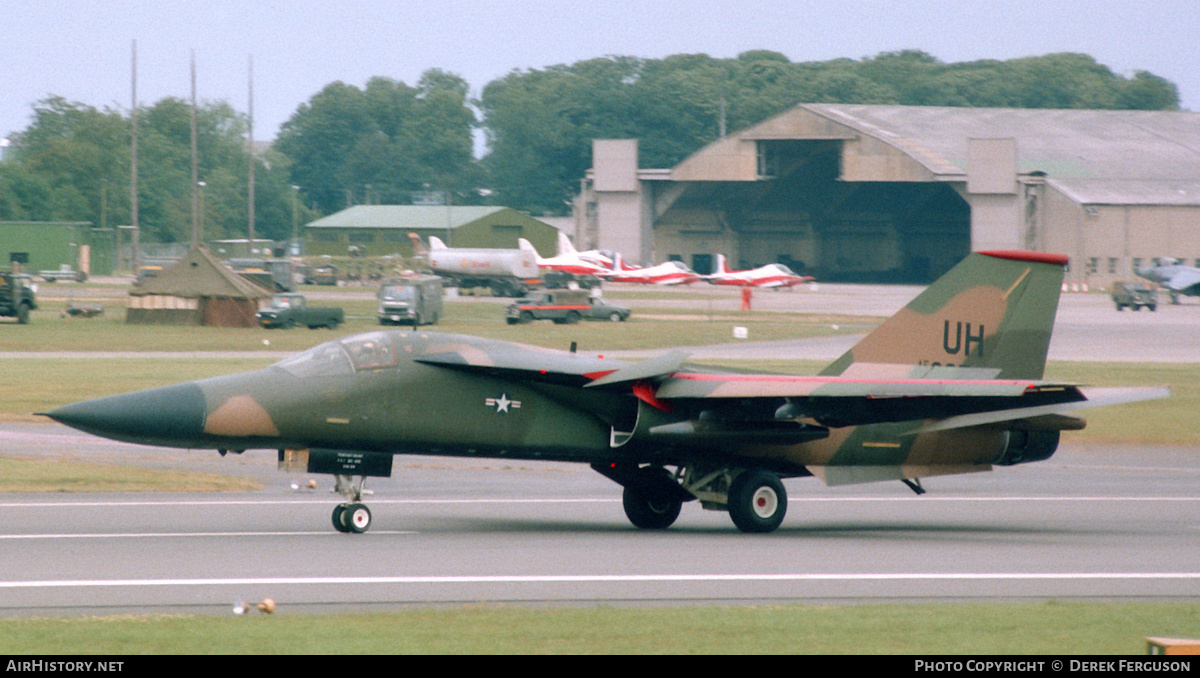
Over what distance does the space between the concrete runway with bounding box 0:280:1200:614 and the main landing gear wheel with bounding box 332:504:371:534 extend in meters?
0.25

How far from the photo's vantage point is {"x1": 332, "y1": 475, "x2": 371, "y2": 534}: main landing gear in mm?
15859

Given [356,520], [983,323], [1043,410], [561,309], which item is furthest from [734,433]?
[561,309]

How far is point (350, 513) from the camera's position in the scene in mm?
15883

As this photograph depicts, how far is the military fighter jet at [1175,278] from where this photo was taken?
279 feet

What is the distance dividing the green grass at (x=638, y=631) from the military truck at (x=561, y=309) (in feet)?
167

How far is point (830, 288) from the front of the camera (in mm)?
112438

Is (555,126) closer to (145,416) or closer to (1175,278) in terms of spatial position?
(1175,278)

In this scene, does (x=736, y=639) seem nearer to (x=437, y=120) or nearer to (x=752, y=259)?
(x=752, y=259)

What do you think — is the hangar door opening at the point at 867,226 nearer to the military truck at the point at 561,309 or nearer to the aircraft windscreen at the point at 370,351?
the military truck at the point at 561,309

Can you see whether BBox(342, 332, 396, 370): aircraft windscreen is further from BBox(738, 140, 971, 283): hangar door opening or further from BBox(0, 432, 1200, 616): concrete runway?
BBox(738, 140, 971, 283): hangar door opening

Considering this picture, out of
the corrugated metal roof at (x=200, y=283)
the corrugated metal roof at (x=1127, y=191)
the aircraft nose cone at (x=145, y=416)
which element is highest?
the corrugated metal roof at (x=1127, y=191)

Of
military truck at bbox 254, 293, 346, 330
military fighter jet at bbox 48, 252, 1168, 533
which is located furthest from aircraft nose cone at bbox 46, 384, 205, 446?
military truck at bbox 254, 293, 346, 330

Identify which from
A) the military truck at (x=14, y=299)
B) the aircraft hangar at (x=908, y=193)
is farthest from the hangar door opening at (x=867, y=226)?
the military truck at (x=14, y=299)

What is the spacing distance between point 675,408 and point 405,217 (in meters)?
134
